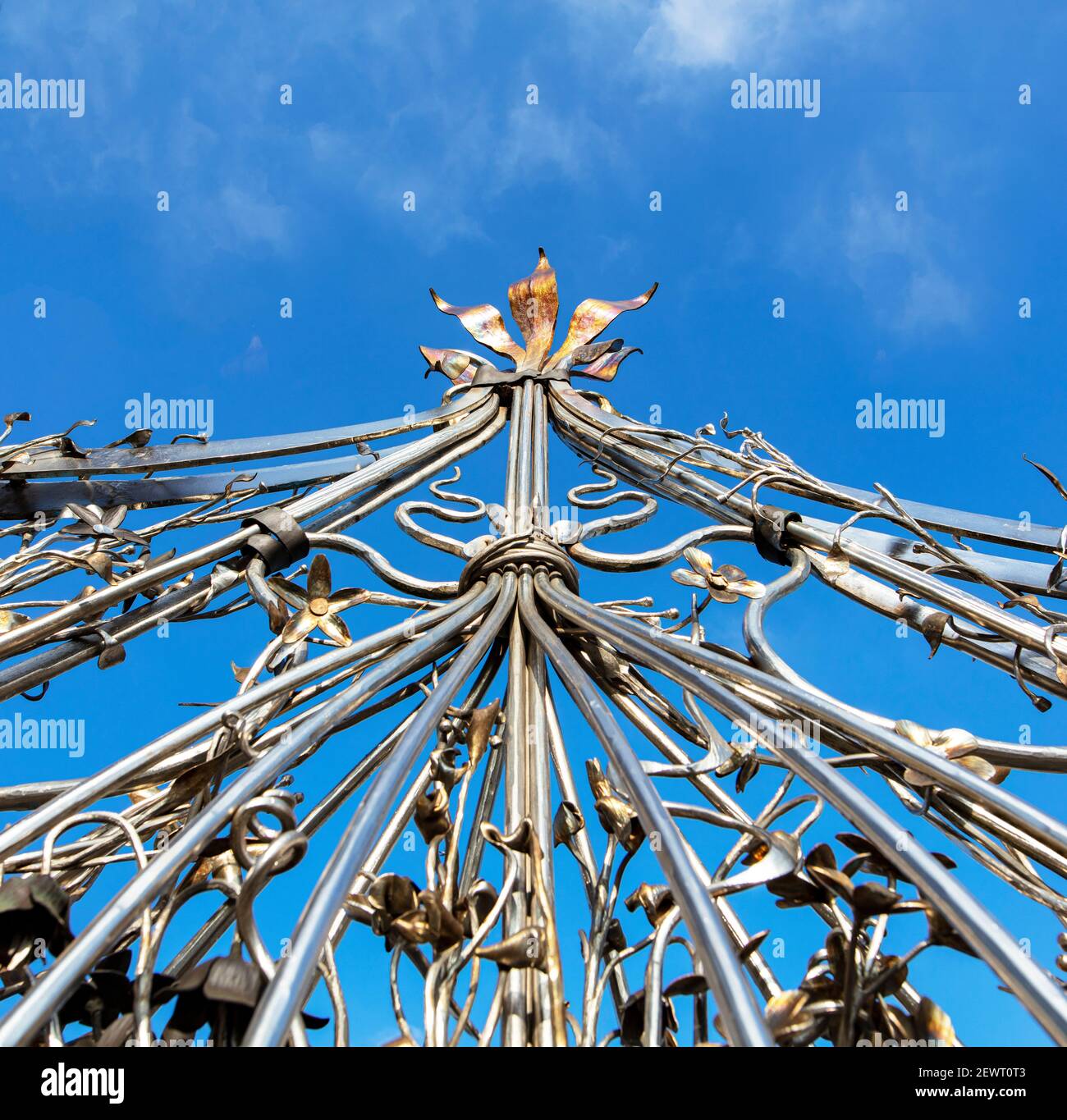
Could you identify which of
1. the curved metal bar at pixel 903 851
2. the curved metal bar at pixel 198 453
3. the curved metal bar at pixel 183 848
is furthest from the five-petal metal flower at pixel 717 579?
the curved metal bar at pixel 198 453

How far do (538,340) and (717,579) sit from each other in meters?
1.32

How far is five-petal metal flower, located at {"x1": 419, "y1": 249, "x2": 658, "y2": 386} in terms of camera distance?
10.3 feet

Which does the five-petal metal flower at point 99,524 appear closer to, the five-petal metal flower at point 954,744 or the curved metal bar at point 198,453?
the curved metal bar at point 198,453

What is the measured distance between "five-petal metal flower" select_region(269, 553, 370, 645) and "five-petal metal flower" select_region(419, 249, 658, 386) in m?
1.17

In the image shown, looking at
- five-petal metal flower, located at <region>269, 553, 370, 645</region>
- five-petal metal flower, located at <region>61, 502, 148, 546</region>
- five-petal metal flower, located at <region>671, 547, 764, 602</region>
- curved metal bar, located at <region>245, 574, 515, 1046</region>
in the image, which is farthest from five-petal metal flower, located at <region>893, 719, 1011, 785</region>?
five-petal metal flower, located at <region>61, 502, 148, 546</region>

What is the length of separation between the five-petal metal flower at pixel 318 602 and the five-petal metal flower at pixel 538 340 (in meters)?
1.17

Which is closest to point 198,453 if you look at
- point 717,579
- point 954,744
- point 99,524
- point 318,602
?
point 99,524

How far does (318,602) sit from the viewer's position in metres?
2.03

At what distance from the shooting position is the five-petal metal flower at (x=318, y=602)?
198cm

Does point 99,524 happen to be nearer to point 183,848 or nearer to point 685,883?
point 183,848

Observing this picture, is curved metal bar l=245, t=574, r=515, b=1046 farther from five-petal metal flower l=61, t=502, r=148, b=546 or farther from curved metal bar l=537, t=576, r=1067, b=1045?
five-petal metal flower l=61, t=502, r=148, b=546
